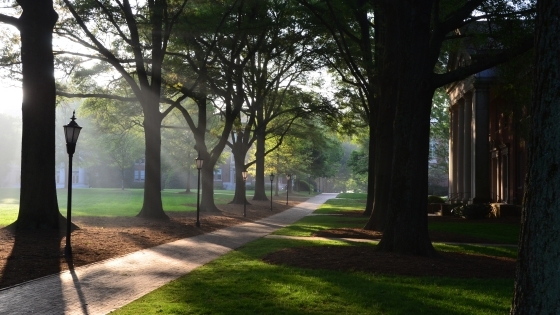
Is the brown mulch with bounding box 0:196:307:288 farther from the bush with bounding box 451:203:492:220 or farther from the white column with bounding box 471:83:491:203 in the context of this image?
the white column with bounding box 471:83:491:203

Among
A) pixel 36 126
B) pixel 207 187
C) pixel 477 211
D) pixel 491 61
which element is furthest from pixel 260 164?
pixel 491 61

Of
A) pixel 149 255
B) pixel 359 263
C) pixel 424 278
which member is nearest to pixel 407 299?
pixel 424 278

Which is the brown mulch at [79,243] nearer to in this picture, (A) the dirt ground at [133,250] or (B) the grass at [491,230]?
(A) the dirt ground at [133,250]

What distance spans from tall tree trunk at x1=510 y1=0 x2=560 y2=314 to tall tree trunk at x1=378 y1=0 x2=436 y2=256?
900cm

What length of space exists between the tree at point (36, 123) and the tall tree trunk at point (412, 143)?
9.32 meters

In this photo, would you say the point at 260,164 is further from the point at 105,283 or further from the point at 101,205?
the point at 105,283

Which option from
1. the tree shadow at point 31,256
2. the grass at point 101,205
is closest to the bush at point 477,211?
the grass at point 101,205

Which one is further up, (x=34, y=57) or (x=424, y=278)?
(x=34, y=57)

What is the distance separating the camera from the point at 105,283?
11.0 metres

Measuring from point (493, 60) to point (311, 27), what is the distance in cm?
1350

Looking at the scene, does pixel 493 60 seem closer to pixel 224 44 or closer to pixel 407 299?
pixel 407 299

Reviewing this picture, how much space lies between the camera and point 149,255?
50.7ft

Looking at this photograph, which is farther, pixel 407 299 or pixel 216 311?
pixel 407 299

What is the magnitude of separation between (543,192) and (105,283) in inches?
302
